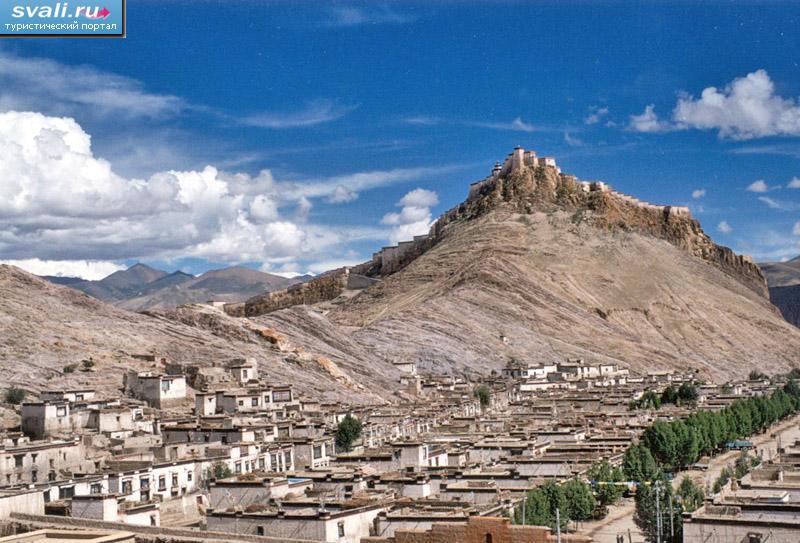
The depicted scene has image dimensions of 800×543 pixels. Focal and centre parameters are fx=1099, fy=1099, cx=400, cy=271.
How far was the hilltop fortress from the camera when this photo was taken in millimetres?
164375

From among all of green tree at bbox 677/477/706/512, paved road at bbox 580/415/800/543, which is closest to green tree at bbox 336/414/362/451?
paved road at bbox 580/415/800/543

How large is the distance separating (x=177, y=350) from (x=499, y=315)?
53753mm

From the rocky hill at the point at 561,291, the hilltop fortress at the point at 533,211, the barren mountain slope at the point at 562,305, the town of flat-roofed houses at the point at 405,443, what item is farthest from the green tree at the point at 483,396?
the hilltop fortress at the point at 533,211

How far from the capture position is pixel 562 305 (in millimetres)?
132125

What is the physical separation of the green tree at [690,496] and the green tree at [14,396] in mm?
34603

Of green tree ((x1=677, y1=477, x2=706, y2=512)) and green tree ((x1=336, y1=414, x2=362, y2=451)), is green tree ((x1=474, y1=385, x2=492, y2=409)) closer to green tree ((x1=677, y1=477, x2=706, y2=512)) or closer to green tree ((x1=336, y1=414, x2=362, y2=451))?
green tree ((x1=336, y1=414, x2=362, y2=451))

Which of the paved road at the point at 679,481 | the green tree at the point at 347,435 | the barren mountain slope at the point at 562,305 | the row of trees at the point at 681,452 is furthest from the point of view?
the barren mountain slope at the point at 562,305

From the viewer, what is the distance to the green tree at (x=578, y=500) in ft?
116

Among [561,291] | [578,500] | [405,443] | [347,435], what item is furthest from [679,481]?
[561,291]

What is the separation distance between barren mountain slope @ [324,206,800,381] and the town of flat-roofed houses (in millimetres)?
761

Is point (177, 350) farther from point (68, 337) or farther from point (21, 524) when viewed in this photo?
point (21, 524)

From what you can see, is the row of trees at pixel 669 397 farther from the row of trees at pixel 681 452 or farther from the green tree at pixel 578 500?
the green tree at pixel 578 500

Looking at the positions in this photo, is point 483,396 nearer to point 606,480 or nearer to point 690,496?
point 606,480

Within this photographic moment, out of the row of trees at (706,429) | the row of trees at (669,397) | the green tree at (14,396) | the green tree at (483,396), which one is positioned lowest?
the row of trees at (706,429)
